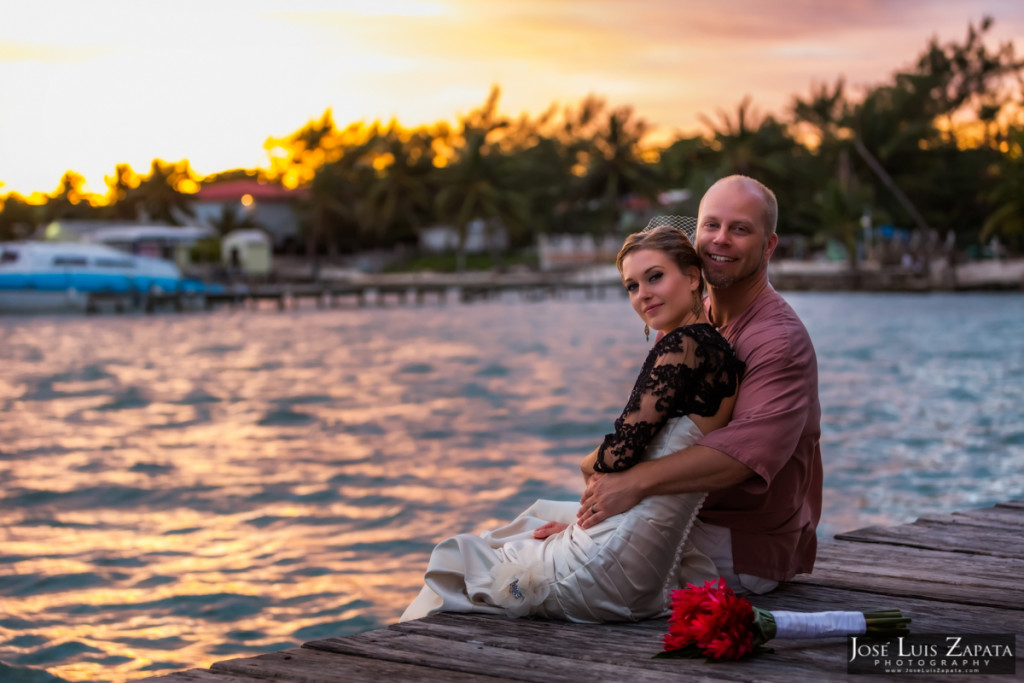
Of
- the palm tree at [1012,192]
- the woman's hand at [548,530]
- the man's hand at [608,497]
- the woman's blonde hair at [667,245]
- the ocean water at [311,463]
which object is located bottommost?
the ocean water at [311,463]

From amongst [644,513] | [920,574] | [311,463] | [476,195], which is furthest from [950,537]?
[476,195]

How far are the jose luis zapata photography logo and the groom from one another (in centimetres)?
61

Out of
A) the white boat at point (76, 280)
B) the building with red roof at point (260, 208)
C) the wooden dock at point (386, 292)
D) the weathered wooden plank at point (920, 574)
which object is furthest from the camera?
the building with red roof at point (260, 208)

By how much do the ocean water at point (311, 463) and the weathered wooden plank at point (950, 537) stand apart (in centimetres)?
369

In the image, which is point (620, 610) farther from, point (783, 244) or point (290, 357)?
point (783, 244)

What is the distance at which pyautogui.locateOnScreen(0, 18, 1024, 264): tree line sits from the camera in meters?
55.0

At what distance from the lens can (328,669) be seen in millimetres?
3086

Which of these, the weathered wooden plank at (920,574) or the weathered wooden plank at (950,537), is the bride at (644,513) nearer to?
the weathered wooden plank at (920,574)

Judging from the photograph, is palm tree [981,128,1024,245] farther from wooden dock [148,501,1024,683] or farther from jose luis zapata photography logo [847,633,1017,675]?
jose luis zapata photography logo [847,633,1017,675]

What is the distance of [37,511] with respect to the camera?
11.2 m

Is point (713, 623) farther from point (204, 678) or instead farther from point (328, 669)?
point (204, 678)

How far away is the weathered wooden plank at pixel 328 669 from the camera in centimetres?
299

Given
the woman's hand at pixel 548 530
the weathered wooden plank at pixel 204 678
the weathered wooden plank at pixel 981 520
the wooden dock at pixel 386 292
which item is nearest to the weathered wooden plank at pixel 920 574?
the weathered wooden plank at pixel 981 520

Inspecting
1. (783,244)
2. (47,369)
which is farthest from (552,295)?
(47,369)
